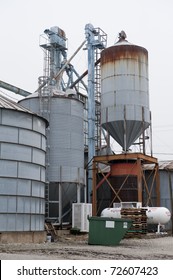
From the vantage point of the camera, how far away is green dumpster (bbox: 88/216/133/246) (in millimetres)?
21359

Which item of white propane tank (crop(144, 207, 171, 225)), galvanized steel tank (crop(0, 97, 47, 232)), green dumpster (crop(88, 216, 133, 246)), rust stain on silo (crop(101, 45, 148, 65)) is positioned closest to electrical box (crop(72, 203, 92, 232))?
white propane tank (crop(144, 207, 171, 225))

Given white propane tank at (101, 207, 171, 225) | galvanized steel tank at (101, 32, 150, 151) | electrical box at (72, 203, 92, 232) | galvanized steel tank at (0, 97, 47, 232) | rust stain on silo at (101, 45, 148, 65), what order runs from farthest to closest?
rust stain on silo at (101, 45, 148, 65)
galvanized steel tank at (101, 32, 150, 151)
white propane tank at (101, 207, 171, 225)
electrical box at (72, 203, 92, 232)
galvanized steel tank at (0, 97, 47, 232)

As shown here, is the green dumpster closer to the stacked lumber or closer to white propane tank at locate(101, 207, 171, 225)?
the stacked lumber

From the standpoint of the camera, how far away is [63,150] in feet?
104

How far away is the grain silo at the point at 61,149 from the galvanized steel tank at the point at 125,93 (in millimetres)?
2731

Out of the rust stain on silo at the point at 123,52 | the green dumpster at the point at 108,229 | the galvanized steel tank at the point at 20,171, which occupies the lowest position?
the green dumpster at the point at 108,229

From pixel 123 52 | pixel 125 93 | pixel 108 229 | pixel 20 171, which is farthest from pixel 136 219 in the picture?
pixel 123 52

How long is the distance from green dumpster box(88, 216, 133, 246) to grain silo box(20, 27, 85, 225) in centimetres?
902

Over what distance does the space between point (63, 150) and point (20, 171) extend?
8.99 meters

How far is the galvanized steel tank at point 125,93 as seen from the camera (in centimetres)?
3397

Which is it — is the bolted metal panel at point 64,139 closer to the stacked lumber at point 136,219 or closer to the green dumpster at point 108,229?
the stacked lumber at point 136,219

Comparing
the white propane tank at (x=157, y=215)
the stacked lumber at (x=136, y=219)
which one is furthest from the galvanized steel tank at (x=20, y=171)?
the white propane tank at (x=157, y=215)

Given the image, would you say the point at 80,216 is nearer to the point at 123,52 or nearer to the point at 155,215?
the point at 155,215

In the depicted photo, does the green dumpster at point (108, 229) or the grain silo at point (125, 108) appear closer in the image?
the green dumpster at point (108, 229)
